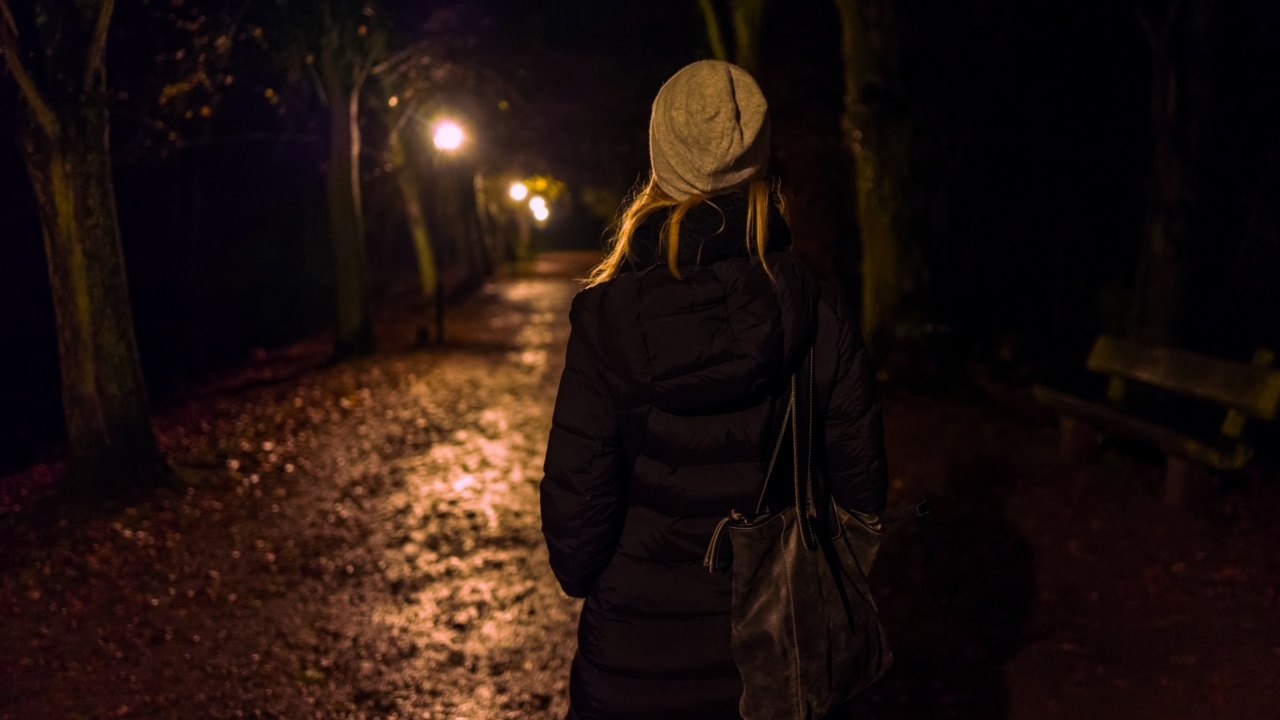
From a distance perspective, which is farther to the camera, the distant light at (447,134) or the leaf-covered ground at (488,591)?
the distant light at (447,134)

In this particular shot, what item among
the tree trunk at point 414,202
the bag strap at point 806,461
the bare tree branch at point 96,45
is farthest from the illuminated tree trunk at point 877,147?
the tree trunk at point 414,202

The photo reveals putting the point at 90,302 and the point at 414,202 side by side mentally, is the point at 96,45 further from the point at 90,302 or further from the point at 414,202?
the point at 414,202

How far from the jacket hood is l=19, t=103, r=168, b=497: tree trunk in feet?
21.0

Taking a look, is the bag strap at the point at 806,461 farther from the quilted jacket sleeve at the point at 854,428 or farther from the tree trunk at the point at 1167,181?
the tree trunk at the point at 1167,181

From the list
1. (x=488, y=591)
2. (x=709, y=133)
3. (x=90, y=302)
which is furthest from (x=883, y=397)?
(x=709, y=133)

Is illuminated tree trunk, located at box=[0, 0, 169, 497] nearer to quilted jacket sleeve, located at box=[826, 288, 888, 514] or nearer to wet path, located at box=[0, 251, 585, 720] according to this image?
wet path, located at box=[0, 251, 585, 720]

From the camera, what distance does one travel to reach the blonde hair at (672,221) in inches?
75.5

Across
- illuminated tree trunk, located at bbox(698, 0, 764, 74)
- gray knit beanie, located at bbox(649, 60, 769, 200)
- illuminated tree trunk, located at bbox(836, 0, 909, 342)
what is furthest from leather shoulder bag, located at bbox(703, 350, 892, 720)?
illuminated tree trunk, located at bbox(698, 0, 764, 74)

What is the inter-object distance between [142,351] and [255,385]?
9.54 metres

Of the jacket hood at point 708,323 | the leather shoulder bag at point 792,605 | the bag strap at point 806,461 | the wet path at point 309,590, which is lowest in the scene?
the wet path at point 309,590

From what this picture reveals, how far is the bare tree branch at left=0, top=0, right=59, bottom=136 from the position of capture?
640cm

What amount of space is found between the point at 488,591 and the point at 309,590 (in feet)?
3.64

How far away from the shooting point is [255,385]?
12883 millimetres

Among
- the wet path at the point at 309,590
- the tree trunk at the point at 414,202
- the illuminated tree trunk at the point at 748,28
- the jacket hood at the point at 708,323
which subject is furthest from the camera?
the tree trunk at the point at 414,202
